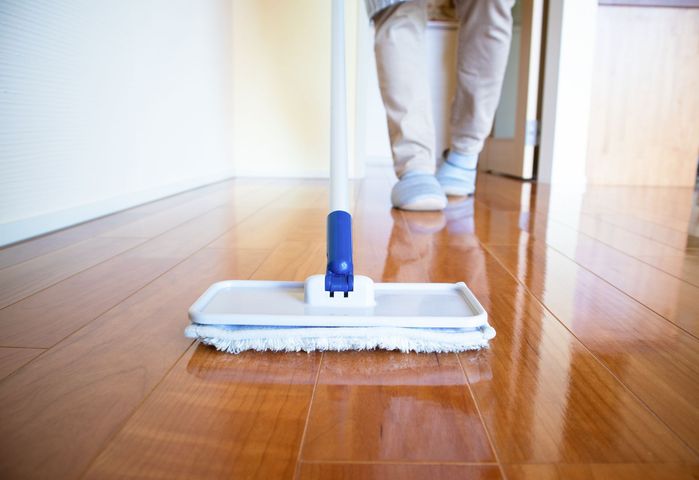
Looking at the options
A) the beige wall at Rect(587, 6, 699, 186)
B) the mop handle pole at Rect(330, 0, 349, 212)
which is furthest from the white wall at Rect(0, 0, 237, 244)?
the beige wall at Rect(587, 6, 699, 186)

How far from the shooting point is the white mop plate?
44 centimetres

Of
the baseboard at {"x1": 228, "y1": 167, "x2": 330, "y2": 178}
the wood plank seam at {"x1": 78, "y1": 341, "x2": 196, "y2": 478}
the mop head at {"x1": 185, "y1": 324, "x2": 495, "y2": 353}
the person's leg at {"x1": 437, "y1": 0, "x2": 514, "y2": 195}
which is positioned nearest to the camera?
the wood plank seam at {"x1": 78, "y1": 341, "x2": 196, "y2": 478}

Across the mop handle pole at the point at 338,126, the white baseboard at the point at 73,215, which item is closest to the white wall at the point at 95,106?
the white baseboard at the point at 73,215

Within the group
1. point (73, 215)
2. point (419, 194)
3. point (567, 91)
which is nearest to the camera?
point (73, 215)

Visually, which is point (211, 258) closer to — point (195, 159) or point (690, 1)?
point (195, 159)

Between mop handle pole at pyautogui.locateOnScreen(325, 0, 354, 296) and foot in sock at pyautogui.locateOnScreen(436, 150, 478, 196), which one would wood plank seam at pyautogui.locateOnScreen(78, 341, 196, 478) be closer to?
mop handle pole at pyautogui.locateOnScreen(325, 0, 354, 296)

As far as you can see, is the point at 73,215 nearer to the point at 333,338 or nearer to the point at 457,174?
the point at 333,338

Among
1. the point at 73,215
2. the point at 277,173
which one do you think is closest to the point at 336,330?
the point at 73,215

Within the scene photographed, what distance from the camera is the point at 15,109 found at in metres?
0.84

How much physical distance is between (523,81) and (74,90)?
178 centimetres

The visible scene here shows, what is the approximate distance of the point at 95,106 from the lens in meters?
1.08

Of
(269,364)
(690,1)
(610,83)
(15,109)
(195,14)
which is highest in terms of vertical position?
(690,1)

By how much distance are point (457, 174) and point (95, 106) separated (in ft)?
3.35

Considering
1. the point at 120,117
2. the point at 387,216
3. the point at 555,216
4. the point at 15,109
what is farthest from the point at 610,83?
the point at 15,109
